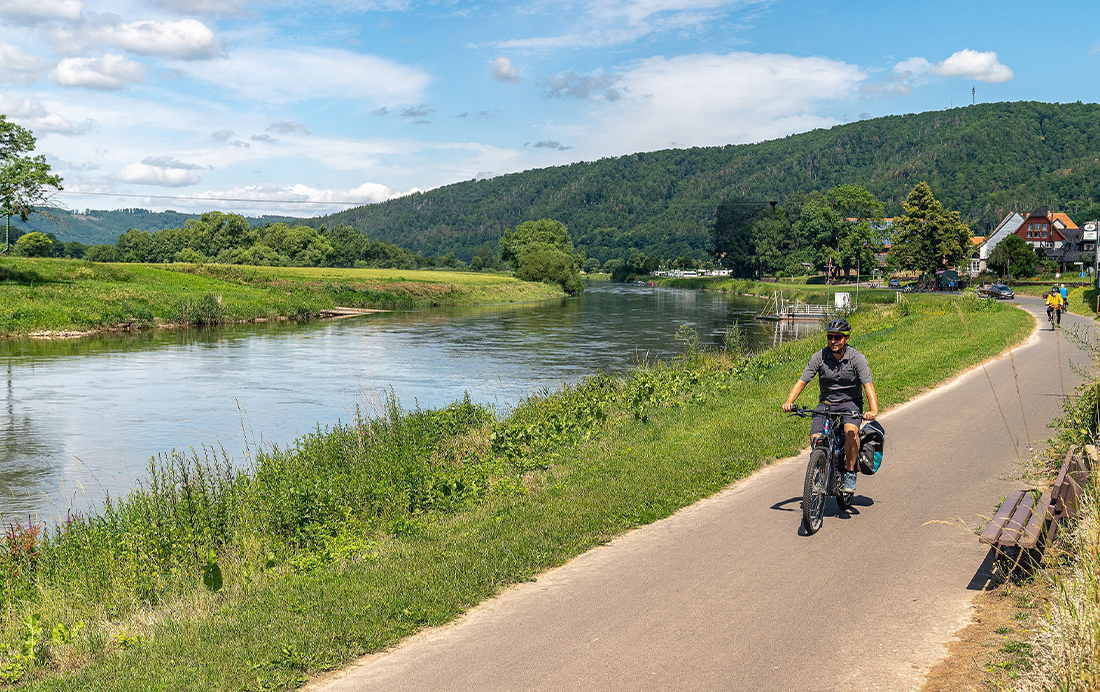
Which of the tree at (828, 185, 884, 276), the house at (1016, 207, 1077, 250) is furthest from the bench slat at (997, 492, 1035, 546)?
the house at (1016, 207, 1077, 250)

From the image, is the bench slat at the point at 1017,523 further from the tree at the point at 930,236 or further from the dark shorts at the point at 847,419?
the tree at the point at 930,236

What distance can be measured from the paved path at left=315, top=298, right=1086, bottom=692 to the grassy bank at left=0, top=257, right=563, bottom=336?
44124 millimetres

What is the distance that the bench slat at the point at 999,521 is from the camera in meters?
6.09

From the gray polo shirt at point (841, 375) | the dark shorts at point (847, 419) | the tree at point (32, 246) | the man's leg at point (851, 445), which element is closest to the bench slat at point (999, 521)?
the man's leg at point (851, 445)

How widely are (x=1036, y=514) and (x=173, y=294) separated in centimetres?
5614

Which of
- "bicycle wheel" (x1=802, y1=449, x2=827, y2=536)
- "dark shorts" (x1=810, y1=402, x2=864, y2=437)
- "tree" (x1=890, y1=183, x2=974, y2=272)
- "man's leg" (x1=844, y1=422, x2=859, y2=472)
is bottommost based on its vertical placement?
"bicycle wheel" (x1=802, y1=449, x2=827, y2=536)

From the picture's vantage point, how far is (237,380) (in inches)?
1115

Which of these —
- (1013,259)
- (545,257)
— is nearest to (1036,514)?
(1013,259)

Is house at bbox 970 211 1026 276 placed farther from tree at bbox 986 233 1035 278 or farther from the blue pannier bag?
the blue pannier bag

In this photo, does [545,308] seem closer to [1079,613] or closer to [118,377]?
[118,377]

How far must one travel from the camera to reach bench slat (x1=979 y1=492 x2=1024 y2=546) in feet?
20.0

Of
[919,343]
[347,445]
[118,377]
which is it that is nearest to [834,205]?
[919,343]

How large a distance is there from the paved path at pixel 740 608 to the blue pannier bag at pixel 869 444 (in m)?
0.52

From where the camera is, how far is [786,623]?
579 cm
